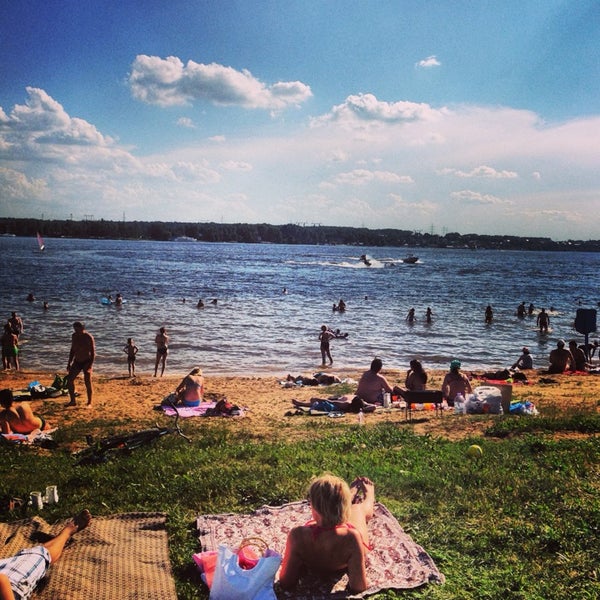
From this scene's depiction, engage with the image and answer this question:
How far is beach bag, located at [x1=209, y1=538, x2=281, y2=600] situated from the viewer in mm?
4555

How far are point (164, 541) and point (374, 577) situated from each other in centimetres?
208

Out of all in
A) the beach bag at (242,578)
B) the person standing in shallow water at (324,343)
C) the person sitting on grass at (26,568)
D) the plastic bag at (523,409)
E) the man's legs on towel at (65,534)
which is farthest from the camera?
the person standing in shallow water at (324,343)

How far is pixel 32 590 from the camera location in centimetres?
467

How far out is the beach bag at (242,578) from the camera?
4555 mm

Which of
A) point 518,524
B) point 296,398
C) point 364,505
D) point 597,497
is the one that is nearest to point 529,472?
point 597,497

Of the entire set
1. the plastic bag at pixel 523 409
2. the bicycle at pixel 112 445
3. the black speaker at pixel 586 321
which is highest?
the black speaker at pixel 586 321

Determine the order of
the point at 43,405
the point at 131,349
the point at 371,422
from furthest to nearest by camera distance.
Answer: the point at 131,349 < the point at 43,405 < the point at 371,422

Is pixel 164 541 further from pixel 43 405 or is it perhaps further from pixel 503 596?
pixel 43 405

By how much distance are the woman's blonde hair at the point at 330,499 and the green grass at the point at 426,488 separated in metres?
0.78

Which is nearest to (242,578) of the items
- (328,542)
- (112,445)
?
(328,542)

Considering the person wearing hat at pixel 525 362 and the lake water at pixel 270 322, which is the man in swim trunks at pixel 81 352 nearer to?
the lake water at pixel 270 322

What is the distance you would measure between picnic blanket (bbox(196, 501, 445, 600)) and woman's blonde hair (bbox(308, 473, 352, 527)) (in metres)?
0.61

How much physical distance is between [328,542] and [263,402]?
9.98 m

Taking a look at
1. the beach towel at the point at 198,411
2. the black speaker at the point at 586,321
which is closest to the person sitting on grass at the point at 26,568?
the beach towel at the point at 198,411
